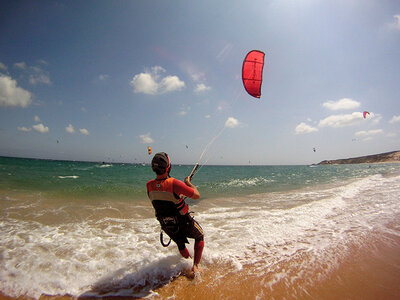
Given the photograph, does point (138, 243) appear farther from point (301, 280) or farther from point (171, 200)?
point (301, 280)

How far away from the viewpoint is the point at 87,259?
3.72 meters

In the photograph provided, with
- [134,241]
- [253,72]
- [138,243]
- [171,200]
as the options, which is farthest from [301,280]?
[253,72]

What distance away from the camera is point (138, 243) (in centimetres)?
453

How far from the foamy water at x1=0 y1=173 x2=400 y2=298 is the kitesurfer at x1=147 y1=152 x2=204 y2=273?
0.83 m

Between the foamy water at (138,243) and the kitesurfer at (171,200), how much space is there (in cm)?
83

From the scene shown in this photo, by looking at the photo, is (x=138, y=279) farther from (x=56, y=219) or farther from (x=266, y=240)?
(x=56, y=219)

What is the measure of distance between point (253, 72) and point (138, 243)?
7459mm

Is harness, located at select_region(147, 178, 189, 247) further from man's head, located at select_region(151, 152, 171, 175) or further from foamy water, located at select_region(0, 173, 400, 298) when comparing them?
foamy water, located at select_region(0, 173, 400, 298)

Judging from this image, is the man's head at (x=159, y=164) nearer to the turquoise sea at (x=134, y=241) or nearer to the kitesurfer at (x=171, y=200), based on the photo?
the kitesurfer at (x=171, y=200)

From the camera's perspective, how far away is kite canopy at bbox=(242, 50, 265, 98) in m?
7.37

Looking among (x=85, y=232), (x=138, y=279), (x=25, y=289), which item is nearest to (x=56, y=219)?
(x=85, y=232)

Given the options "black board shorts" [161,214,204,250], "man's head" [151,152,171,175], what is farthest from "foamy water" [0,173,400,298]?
"man's head" [151,152,171,175]

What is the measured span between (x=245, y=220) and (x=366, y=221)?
3.72m

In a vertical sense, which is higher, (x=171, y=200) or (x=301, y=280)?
(x=171, y=200)
